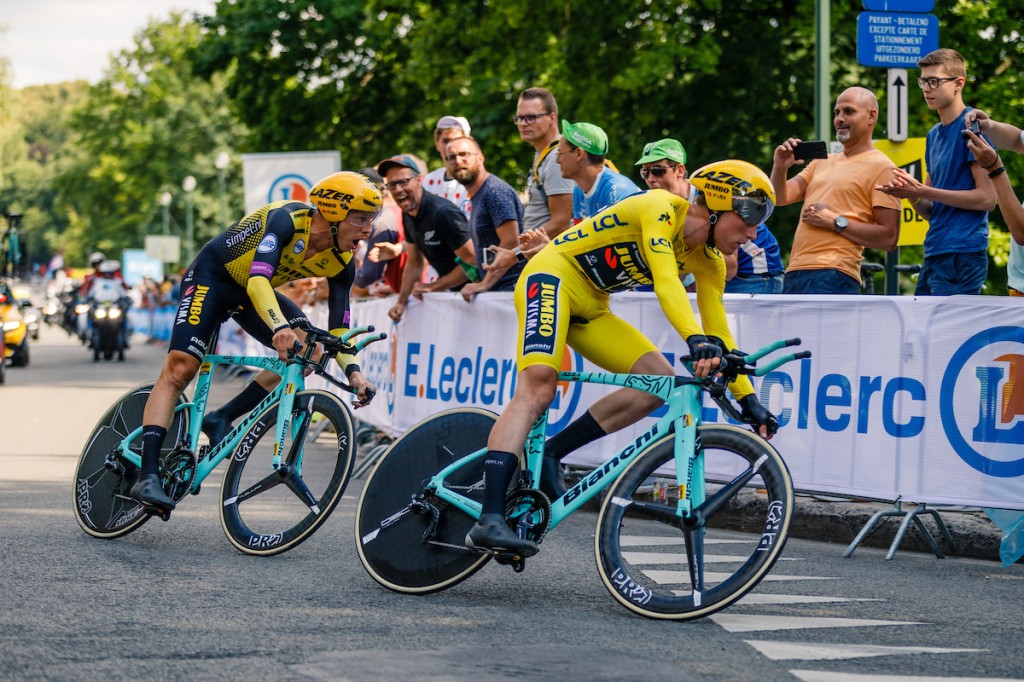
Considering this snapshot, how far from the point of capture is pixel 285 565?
6.79m

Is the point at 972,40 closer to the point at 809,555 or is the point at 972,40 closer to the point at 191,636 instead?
the point at 809,555

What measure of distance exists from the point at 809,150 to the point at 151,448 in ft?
14.1

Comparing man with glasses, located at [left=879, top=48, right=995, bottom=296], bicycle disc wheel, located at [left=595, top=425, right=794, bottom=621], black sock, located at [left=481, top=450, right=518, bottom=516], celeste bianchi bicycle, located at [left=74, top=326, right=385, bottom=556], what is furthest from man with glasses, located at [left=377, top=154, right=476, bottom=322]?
bicycle disc wheel, located at [left=595, top=425, right=794, bottom=621]

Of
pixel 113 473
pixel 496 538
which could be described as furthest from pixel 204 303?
pixel 496 538

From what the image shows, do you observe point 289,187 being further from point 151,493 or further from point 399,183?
point 151,493

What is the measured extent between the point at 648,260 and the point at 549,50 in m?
20.8

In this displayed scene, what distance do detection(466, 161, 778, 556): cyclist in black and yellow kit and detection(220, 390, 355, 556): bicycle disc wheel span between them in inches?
46.2

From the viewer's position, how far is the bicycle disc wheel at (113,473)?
7.54 m

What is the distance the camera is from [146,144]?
81.4 meters

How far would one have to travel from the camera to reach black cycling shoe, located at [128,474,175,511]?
7254 mm

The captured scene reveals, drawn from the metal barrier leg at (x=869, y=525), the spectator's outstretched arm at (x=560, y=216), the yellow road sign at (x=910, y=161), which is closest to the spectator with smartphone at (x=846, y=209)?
the spectator's outstretched arm at (x=560, y=216)

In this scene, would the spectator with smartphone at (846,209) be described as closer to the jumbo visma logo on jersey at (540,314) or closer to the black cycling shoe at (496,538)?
the jumbo visma logo on jersey at (540,314)

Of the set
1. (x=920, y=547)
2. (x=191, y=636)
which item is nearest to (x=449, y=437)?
(x=191, y=636)

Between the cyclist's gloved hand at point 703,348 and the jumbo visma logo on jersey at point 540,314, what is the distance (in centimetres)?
70
